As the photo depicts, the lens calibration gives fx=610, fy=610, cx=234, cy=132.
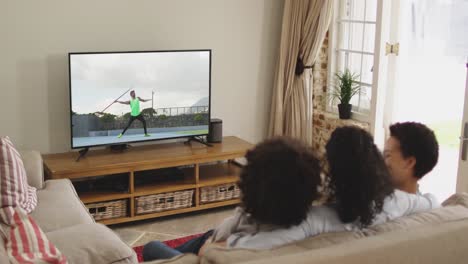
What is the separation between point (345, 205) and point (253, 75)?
11.3 ft

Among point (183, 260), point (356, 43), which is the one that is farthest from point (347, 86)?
point (183, 260)

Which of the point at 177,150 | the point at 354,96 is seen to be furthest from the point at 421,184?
the point at 177,150

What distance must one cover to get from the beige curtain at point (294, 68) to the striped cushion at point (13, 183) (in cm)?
234

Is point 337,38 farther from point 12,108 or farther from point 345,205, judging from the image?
point 345,205

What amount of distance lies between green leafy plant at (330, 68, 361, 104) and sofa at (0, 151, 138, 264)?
2.28 m

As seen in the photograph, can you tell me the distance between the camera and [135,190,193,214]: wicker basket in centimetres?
441

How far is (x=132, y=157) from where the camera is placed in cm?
441

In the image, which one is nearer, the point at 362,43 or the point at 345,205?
the point at 345,205

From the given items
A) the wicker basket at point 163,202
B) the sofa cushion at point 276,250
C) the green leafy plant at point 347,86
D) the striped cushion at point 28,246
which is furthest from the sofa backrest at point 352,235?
the green leafy plant at point 347,86

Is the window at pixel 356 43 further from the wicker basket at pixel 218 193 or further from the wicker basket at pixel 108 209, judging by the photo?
the wicker basket at pixel 108 209

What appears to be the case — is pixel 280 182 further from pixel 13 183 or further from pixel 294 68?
pixel 294 68

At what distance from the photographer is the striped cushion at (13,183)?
10.7 ft

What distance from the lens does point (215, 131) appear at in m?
4.88

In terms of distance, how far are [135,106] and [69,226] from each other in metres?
1.43
